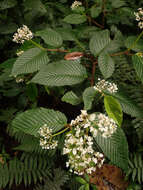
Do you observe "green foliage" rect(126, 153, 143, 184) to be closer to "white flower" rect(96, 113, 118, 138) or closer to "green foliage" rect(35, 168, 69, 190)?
"green foliage" rect(35, 168, 69, 190)

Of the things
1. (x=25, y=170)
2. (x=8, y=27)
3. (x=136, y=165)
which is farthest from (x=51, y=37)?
(x=25, y=170)

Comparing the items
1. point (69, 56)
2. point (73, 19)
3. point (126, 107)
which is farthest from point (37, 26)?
point (126, 107)

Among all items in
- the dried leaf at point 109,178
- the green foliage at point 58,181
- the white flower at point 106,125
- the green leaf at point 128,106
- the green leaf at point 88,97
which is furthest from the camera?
the green foliage at point 58,181

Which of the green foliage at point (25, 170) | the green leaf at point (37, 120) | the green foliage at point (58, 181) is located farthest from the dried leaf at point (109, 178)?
the green leaf at point (37, 120)

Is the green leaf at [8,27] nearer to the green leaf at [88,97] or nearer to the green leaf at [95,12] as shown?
the green leaf at [95,12]

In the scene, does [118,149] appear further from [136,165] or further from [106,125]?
[136,165]

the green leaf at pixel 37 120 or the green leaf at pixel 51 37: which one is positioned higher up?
the green leaf at pixel 51 37

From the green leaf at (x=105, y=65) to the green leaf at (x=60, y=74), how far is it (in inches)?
5.1

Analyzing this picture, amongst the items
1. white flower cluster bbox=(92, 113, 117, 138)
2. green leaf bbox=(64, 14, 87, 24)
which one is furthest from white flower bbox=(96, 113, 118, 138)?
green leaf bbox=(64, 14, 87, 24)

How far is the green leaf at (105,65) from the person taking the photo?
110cm

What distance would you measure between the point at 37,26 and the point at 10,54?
0.56 m

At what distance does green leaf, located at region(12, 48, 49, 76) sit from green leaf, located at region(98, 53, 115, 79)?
0.35 m

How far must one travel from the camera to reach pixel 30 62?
111cm

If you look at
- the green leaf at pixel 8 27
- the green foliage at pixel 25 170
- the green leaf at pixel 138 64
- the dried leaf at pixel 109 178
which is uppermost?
the green leaf at pixel 8 27
